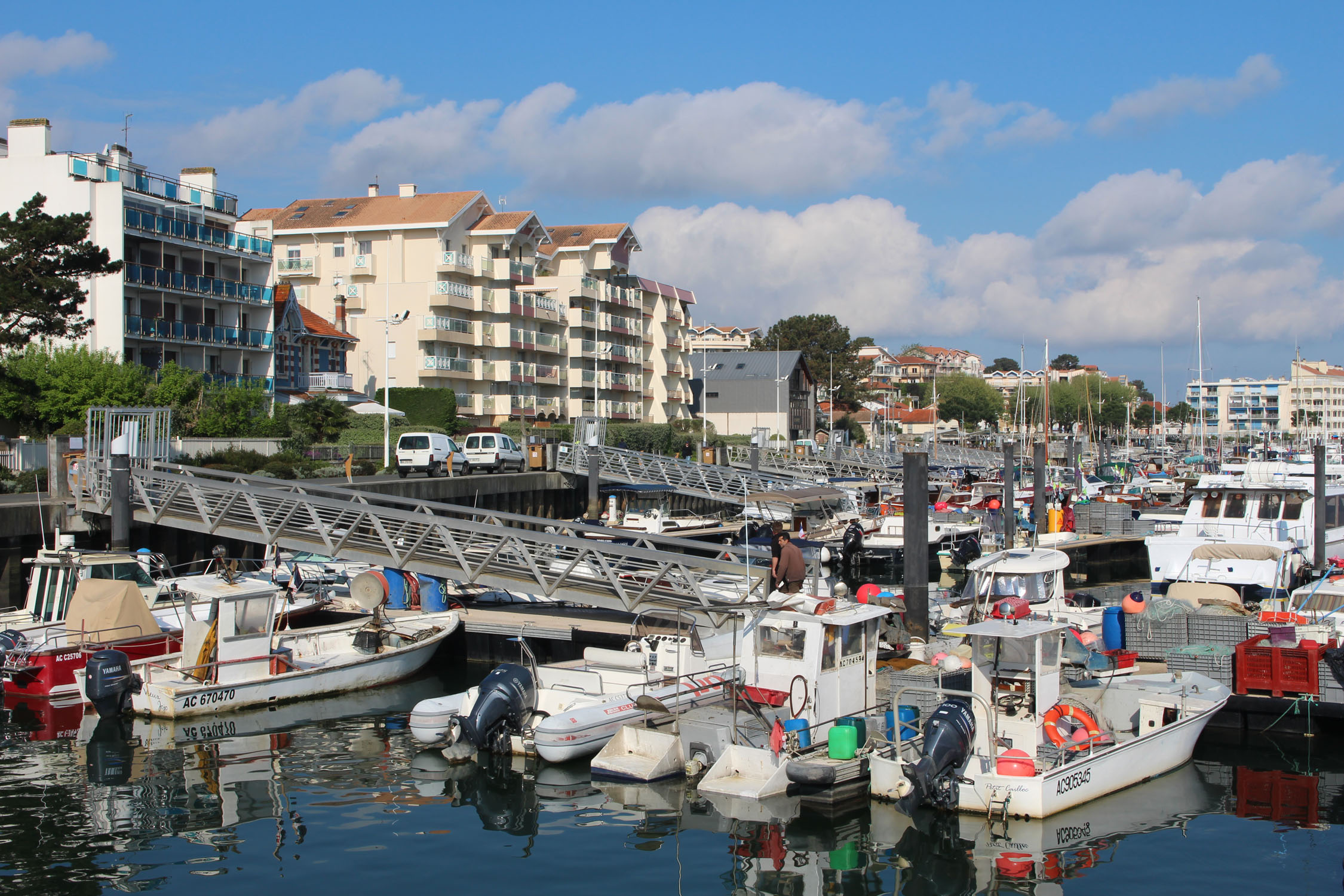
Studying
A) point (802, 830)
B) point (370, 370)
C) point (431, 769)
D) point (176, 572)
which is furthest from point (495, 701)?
point (370, 370)

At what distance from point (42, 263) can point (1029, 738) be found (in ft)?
98.9

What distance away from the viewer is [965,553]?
4053 centimetres

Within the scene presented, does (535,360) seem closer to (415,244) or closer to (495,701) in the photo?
(415,244)

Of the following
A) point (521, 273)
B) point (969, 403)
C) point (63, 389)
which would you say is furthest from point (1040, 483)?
Result: point (969, 403)

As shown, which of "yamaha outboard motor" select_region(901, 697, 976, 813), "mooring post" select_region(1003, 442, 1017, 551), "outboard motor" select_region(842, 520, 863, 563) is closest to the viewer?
"yamaha outboard motor" select_region(901, 697, 976, 813)

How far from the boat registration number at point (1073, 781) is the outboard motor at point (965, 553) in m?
25.7

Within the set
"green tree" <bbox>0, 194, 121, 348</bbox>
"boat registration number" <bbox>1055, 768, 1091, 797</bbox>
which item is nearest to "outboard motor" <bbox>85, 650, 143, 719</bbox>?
"boat registration number" <bbox>1055, 768, 1091, 797</bbox>

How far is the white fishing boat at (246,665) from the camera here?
19.2 m

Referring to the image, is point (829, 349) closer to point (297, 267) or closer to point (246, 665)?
point (297, 267)

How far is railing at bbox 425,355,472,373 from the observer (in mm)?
66750

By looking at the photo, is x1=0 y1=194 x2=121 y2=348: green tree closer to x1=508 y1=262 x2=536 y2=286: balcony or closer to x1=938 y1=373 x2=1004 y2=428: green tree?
x1=508 y1=262 x2=536 y2=286: balcony

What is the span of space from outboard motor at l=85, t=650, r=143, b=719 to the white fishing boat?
14mm

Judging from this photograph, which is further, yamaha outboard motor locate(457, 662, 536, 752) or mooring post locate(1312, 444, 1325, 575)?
mooring post locate(1312, 444, 1325, 575)

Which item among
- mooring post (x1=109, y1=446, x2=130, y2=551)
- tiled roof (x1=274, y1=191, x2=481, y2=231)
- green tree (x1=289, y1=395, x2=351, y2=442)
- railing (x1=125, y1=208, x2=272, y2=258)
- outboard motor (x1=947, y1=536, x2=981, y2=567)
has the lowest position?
outboard motor (x1=947, y1=536, x2=981, y2=567)
